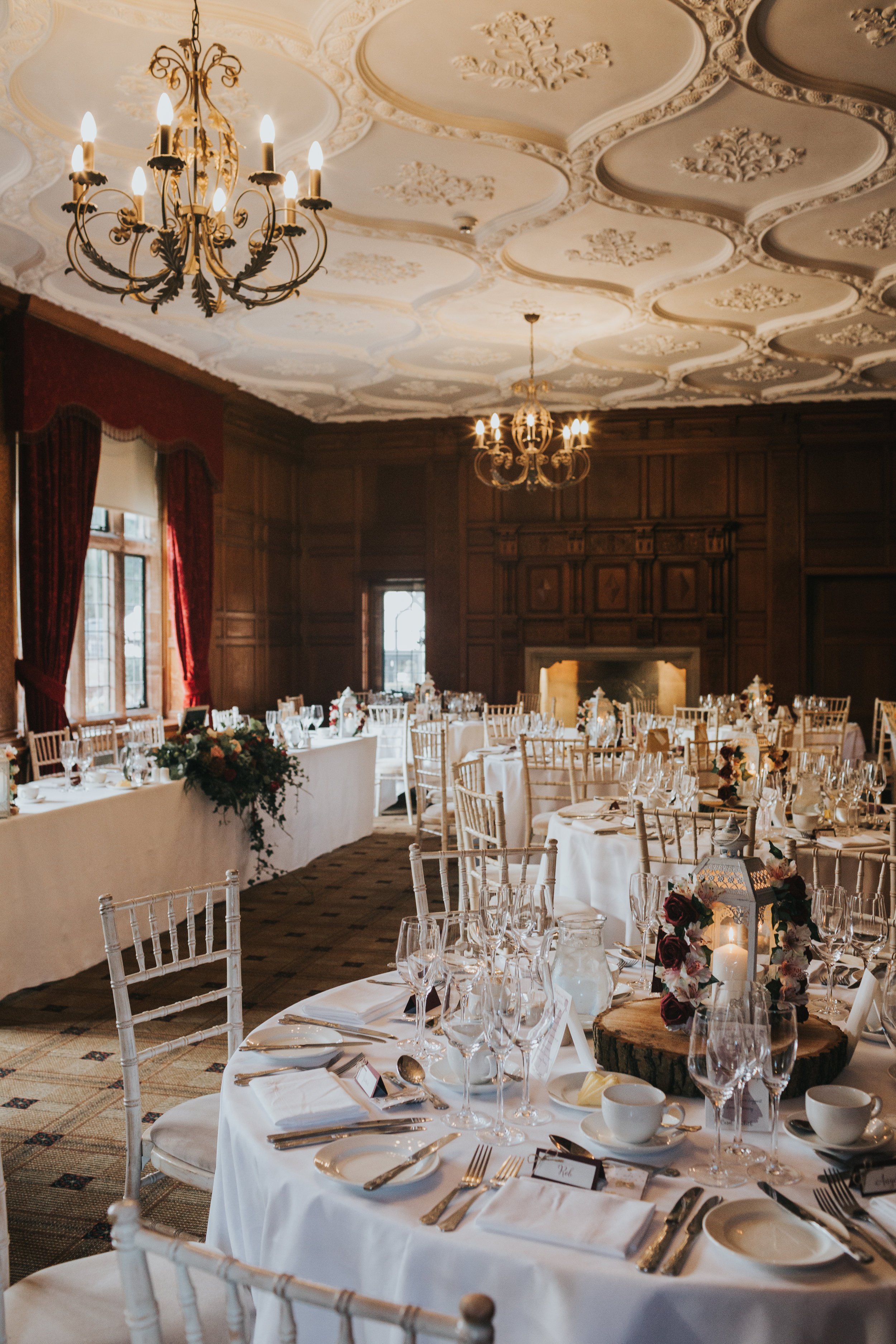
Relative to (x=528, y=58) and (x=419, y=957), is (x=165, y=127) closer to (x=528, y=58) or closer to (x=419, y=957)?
(x=528, y=58)

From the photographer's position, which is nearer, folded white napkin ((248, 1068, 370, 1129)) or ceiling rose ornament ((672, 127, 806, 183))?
folded white napkin ((248, 1068, 370, 1129))

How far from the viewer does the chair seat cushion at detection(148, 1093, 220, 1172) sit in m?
2.34

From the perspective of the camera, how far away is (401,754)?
10.1 meters

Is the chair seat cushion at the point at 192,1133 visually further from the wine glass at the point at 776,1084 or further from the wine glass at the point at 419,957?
the wine glass at the point at 776,1084

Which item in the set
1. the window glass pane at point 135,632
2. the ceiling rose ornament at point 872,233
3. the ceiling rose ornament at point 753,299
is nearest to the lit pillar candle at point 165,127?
the ceiling rose ornament at point 872,233

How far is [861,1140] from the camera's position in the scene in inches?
66.7

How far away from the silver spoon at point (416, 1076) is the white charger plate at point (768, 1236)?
548 millimetres

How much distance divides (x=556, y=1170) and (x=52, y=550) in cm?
775

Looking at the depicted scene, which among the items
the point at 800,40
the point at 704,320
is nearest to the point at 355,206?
the point at 800,40

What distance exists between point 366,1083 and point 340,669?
11.1 metres

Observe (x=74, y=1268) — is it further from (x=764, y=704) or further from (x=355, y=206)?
(x=764, y=704)

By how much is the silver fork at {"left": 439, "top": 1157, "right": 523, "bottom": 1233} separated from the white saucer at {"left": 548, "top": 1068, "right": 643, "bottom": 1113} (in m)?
0.21

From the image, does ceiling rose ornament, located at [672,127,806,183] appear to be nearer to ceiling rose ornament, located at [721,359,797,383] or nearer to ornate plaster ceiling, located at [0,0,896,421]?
ornate plaster ceiling, located at [0,0,896,421]

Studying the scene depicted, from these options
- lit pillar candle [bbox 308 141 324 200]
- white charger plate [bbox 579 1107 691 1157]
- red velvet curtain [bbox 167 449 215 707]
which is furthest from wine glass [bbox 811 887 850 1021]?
red velvet curtain [bbox 167 449 215 707]
